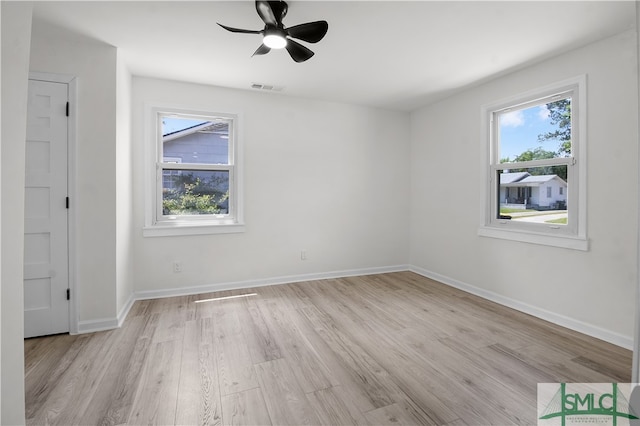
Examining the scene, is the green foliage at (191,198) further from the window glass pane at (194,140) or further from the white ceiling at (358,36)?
the white ceiling at (358,36)

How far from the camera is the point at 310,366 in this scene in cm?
214

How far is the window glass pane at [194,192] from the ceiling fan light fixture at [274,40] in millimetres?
2059

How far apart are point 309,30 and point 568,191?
2.79 meters

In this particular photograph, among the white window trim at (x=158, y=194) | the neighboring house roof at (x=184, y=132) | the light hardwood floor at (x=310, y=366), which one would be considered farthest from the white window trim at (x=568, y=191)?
the neighboring house roof at (x=184, y=132)

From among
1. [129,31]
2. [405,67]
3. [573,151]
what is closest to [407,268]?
[573,151]

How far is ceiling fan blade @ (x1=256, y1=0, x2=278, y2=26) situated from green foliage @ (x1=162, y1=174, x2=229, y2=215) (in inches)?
91.7

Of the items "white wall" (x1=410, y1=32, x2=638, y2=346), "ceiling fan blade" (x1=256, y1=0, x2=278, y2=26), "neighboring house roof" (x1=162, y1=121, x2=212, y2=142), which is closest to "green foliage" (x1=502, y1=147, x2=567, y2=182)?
"white wall" (x1=410, y1=32, x2=638, y2=346)

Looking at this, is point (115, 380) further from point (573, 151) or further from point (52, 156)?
point (573, 151)

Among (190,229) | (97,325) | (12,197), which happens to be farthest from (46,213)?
(12,197)

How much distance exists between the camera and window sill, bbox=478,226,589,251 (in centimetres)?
272

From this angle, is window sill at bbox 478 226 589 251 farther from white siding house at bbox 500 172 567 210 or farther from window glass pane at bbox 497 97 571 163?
window glass pane at bbox 497 97 571 163

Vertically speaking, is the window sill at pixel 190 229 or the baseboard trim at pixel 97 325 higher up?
the window sill at pixel 190 229

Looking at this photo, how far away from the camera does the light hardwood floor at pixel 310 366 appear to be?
170cm

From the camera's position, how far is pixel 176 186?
12.3 ft
